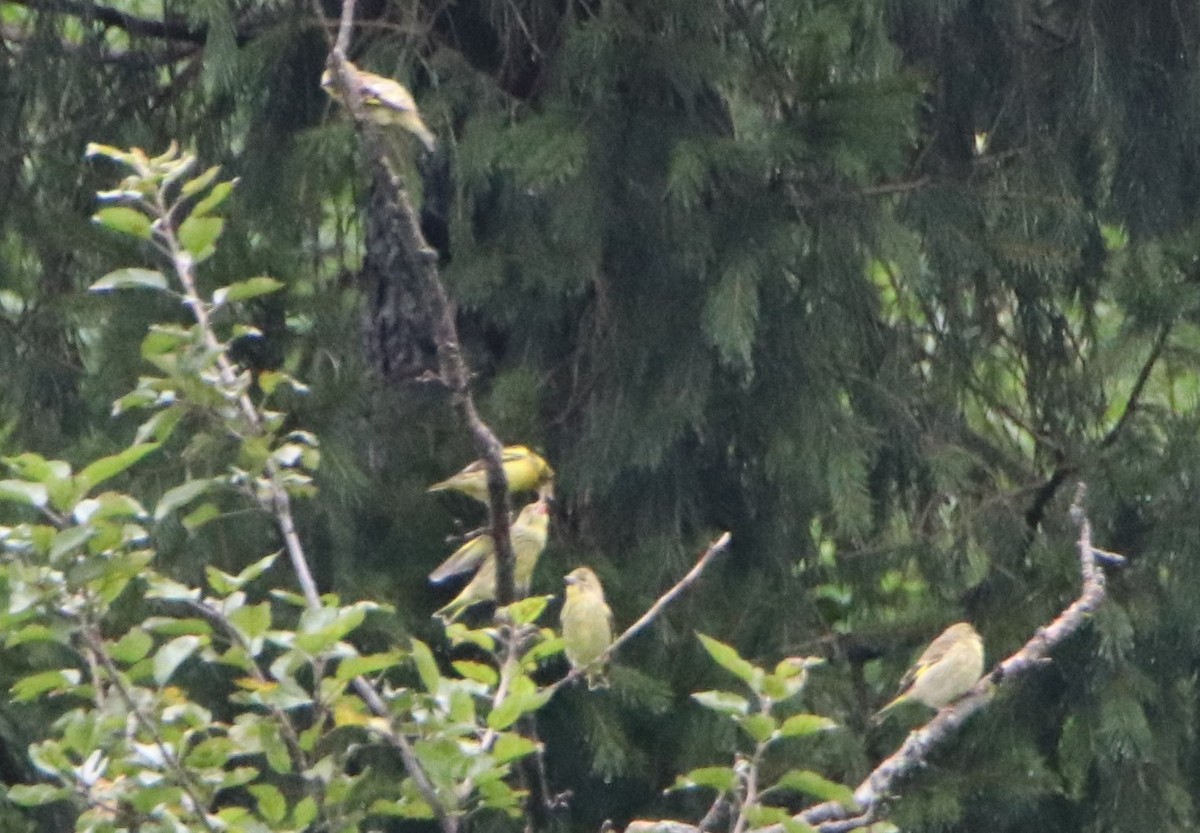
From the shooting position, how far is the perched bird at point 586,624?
387 centimetres

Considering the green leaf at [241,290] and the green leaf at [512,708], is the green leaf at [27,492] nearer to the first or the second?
the green leaf at [241,290]

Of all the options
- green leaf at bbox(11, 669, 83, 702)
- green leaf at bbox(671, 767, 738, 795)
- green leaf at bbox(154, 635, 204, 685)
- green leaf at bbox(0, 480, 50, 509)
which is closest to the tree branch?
green leaf at bbox(671, 767, 738, 795)

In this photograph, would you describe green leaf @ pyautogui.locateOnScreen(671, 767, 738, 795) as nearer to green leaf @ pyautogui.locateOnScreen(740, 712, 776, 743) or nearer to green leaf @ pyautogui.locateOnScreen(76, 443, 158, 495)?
green leaf @ pyautogui.locateOnScreen(740, 712, 776, 743)

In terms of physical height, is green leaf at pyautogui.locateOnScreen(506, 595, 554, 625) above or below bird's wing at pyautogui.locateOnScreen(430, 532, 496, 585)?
above

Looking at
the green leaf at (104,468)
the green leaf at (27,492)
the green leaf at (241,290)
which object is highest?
the green leaf at (241,290)

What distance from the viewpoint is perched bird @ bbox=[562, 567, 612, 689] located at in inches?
152

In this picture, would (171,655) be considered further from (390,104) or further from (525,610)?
(390,104)

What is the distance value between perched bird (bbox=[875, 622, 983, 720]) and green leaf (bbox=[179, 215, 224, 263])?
2.26 metres

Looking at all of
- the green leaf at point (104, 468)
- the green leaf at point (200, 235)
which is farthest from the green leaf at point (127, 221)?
the green leaf at point (104, 468)

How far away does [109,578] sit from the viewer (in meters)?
2.36

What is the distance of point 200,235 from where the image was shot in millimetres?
2496

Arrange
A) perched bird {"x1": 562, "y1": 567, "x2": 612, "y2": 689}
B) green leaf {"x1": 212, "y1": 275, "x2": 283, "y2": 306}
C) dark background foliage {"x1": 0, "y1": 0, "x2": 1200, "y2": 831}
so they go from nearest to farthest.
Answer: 1. green leaf {"x1": 212, "y1": 275, "x2": 283, "y2": 306}
2. perched bird {"x1": 562, "y1": 567, "x2": 612, "y2": 689}
3. dark background foliage {"x1": 0, "y1": 0, "x2": 1200, "y2": 831}

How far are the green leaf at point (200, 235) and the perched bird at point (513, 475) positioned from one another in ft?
4.89

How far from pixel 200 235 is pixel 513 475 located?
1758 mm
